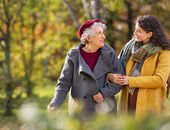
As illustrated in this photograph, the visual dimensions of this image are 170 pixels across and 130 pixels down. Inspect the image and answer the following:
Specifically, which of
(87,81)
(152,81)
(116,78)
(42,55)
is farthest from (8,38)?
(152,81)

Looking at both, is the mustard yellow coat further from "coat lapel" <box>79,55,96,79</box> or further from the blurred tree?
the blurred tree

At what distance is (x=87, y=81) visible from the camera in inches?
124

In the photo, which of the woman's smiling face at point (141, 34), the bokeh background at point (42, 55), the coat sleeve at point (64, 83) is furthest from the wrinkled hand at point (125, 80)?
the bokeh background at point (42, 55)

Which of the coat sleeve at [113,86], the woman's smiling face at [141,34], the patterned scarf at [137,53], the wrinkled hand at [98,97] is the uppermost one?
the woman's smiling face at [141,34]

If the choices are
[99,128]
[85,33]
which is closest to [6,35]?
[85,33]

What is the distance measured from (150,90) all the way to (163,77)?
0.21 metres

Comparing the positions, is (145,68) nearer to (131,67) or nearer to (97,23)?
(131,67)

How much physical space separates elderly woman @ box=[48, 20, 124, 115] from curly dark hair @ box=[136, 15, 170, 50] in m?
0.40

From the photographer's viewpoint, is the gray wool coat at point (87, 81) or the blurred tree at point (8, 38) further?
the blurred tree at point (8, 38)

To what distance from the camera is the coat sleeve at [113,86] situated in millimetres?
3119

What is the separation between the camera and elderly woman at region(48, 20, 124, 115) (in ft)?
10.3

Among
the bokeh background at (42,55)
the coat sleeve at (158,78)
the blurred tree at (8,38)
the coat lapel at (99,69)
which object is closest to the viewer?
the bokeh background at (42,55)

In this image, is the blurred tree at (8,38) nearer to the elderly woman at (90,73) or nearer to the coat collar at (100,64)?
the elderly woman at (90,73)

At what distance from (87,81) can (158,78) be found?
693mm
